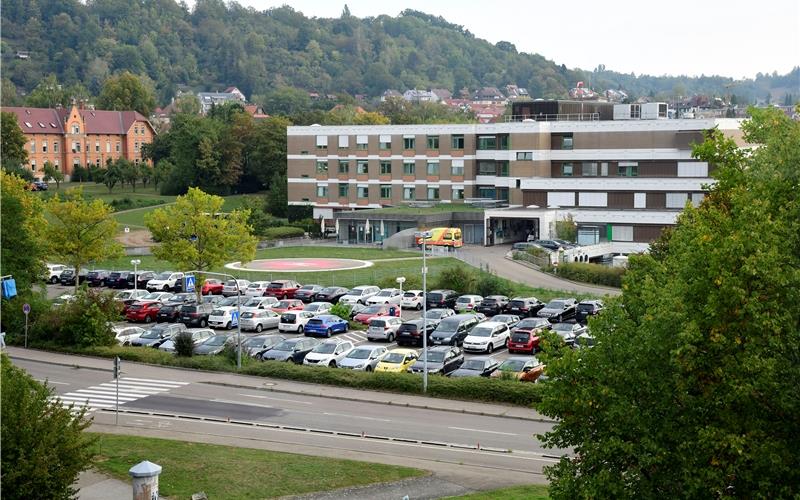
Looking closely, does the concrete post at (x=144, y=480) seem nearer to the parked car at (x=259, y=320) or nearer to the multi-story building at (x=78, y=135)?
the parked car at (x=259, y=320)

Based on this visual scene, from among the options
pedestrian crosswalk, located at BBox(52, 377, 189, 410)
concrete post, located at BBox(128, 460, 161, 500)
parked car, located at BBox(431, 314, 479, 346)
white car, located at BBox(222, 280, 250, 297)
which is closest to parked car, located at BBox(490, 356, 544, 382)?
parked car, located at BBox(431, 314, 479, 346)

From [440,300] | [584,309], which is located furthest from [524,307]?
[440,300]

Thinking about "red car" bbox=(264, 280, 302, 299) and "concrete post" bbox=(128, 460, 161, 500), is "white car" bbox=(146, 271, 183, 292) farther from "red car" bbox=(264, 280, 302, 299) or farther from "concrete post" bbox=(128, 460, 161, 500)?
"concrete post" bbox=(128, 460, 161, 500)

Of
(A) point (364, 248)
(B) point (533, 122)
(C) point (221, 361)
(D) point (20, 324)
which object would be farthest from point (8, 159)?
(C) point (221, 361)

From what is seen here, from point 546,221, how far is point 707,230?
7035 centimetres

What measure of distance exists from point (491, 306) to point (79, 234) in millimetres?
26781

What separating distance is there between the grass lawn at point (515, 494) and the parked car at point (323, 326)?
85.4 ft

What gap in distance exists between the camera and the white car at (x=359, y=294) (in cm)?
6162

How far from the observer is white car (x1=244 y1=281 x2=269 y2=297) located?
2528 inches

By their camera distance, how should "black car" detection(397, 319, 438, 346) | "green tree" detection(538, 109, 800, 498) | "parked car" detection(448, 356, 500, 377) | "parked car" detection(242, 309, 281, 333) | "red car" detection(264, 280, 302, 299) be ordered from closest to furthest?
"green tree" detection(538, 109, 800, 498)
"parked car" detection(448, 356, 500, 377)
"black car" detection(397, 319, 438, 346)
"parked car" detection(242, 309, 281, 333)
"red car" detection(264, 280, 302, 299)

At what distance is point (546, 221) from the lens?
91.4m

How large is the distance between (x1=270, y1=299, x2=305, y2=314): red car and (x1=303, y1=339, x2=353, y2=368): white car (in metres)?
11.8

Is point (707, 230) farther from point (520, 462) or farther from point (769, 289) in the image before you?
point (520, 462)

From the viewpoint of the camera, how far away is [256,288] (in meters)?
66.6
